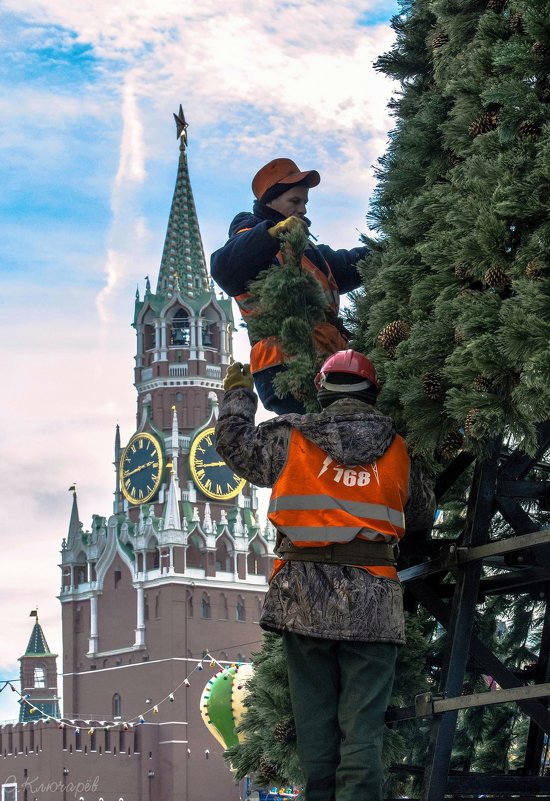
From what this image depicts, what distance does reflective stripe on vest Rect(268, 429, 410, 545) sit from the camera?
4074mm

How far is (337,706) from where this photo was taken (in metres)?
4.12

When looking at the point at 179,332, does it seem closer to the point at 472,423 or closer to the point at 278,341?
the point at 278,341

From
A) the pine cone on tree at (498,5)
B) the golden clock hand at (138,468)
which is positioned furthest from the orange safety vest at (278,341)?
the golden clock hand at (138,468)

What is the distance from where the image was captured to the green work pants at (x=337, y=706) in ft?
13.0

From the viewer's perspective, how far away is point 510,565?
479 cm

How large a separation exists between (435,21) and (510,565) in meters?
2.01

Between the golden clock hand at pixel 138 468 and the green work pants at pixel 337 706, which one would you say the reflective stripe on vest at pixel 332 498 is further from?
the golden clock hand at pixel 138 468

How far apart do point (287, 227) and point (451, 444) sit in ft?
3.62

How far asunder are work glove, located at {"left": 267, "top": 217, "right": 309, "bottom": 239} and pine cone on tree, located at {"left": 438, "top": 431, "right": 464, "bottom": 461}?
1036 mm

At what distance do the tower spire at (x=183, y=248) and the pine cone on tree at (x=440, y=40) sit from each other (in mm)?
65050

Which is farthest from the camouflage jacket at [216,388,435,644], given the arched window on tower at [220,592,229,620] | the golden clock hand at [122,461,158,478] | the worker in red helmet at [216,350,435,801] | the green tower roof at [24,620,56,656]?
the green tower roof at [24,620,56,656]

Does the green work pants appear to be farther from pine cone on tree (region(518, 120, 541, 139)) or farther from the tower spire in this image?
the tower spire

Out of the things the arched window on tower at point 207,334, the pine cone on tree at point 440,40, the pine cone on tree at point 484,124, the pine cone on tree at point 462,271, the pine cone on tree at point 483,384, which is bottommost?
the pine cone on tree at point 483,384

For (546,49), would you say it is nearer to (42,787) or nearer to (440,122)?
(440,122)
